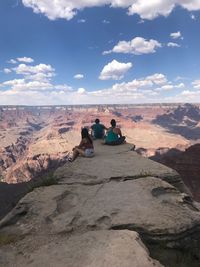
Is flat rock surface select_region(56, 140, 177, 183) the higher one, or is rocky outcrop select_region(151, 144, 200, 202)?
flat rock surface select_region(56, 140, 177, 183)

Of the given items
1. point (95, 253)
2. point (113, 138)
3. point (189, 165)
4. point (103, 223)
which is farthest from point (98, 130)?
point (189, 165)

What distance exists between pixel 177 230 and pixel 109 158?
27.1ft

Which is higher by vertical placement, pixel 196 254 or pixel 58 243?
pixel 58 243

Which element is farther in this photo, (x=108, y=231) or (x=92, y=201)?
(x=92, y=201)

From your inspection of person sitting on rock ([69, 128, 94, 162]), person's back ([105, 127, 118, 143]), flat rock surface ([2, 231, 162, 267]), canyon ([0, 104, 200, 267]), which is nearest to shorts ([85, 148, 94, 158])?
person sitting on rock ([69, 128, 94, 162])

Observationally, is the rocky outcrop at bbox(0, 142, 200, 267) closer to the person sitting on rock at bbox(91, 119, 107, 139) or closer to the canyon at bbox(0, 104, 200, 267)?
the canyon at bbox(0, 104, 200, 267)

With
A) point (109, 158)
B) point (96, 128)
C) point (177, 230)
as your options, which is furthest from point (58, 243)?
point (96, 128)

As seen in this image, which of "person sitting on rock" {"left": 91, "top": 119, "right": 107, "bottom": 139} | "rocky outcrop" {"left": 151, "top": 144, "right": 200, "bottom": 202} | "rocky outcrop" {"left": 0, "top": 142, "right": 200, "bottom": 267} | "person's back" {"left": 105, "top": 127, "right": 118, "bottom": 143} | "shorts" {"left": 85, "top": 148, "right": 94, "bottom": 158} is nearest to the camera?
"rocky outcrop" {"left": 0, "top": 142, "right": 200, "bottom": 267}

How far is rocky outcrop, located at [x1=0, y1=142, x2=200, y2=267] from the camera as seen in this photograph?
6.04m

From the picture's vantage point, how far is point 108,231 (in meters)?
6.90

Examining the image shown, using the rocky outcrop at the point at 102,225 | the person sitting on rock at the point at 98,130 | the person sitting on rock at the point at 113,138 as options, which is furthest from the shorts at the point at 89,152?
the person sitting on rock at the point at 98,130

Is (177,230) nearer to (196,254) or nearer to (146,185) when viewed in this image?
(196,254)

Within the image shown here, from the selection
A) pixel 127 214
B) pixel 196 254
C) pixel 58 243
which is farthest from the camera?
pixel 127 214

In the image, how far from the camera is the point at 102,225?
7.44 m
